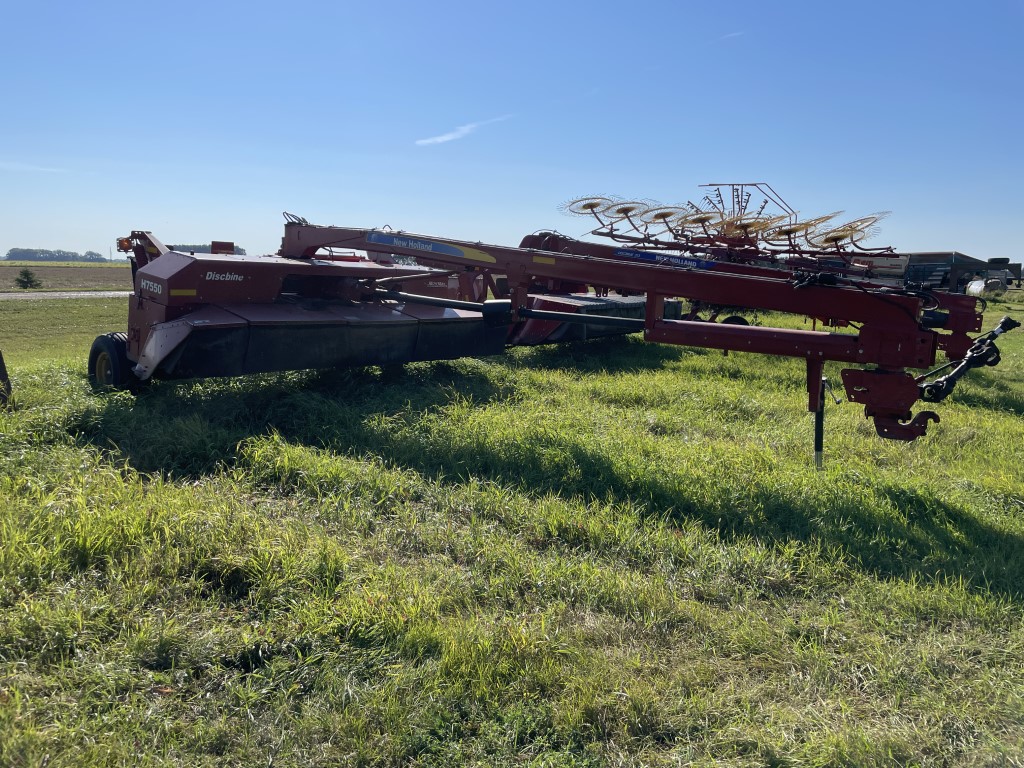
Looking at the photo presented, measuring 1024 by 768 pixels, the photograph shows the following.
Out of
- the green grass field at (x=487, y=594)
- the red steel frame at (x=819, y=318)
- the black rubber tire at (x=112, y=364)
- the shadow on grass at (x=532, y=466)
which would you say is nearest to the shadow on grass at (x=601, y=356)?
the shadow on grass at (x=532, y=466)

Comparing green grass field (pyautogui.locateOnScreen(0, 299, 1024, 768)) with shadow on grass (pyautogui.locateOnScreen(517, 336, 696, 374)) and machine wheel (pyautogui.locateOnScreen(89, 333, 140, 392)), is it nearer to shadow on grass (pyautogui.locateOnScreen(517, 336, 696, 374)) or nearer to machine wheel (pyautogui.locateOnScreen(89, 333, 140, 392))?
machine wheel (pyautogui.locateOnScreen(89, 333, 140, 392))

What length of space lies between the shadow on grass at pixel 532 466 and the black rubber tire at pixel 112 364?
285 mm

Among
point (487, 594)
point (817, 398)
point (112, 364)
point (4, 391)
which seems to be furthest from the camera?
point (112, 364)

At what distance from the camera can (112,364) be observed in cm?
643

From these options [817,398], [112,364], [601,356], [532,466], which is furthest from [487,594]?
[601,356]

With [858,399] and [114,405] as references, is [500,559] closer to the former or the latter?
[858,399]

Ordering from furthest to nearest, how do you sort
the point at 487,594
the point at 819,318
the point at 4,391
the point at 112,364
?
the point at 112,364
the point at 4,391
the point at 819,318
the point at 487,594

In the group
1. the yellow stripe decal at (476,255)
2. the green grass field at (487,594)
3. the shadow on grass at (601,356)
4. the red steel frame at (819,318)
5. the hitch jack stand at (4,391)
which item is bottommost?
the green grass field at (487,594)

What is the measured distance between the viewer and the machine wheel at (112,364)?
21.0 feet

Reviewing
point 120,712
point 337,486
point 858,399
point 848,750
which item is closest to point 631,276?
point 858,399

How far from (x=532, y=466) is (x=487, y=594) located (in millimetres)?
1838

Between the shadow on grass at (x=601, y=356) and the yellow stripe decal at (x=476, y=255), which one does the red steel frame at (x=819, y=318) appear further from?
the shadow on grass at (x=601, y=356)

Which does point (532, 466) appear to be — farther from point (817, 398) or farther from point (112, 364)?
point (112, 364)

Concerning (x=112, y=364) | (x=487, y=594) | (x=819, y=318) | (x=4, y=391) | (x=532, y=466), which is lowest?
(x=487, y=594)
